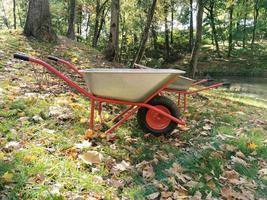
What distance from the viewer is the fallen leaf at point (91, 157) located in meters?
3.83

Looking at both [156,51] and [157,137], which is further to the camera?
[156,51]

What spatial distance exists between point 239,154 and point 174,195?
1.54 meters

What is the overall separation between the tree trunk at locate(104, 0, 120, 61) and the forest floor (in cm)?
505

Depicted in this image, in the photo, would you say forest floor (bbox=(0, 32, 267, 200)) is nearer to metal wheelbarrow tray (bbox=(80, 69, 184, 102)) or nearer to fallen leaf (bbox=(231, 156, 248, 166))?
fallen leaf (bbox=(231, 156, 248, 166))

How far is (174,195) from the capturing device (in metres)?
3.55

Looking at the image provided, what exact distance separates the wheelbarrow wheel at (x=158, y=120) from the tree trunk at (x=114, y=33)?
6.48m

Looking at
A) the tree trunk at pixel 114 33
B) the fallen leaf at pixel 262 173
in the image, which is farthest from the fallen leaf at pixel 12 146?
the tree trunk at pixel 114 33

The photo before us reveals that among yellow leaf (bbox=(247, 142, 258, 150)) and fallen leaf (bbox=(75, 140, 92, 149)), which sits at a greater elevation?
fallen leaf (bbox=(75, 140, 92, 149))

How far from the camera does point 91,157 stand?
389 centimetres

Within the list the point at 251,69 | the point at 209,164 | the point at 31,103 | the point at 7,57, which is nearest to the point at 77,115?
the point at 31,103

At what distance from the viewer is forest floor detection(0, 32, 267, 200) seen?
11.1 feet

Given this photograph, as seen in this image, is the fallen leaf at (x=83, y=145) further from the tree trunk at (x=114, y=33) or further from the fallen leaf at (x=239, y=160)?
the tree trunk at (x=114, y=33)

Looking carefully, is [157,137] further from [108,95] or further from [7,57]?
[7,57]

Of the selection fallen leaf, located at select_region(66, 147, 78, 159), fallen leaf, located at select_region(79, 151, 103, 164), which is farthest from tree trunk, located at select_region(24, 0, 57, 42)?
fallen leaf, located at select_region(79, 151, 103, 164)
